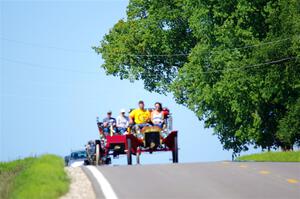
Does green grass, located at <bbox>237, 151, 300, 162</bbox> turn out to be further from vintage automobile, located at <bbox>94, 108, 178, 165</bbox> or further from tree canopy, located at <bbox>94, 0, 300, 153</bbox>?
tree canopy, located at <bbox>94, 0, 300, 153</bbox>

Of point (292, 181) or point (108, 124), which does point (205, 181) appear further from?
point (108, 124)

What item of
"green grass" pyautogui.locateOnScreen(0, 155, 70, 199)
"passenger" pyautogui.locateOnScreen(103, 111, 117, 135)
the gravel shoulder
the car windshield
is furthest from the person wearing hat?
the gravel shoulder

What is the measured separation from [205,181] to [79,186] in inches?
103

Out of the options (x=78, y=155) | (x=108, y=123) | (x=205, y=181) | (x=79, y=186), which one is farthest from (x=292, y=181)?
(x=78, y=155)

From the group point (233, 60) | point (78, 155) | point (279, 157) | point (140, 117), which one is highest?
point (233, 60)

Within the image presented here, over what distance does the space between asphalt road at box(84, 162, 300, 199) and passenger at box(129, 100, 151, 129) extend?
860cm

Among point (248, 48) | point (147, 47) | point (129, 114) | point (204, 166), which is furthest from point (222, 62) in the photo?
point (204, 166)

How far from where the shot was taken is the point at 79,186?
18.3 metres

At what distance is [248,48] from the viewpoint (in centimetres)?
5122

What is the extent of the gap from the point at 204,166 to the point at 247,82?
89.1ft

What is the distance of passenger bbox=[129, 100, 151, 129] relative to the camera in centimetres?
3225

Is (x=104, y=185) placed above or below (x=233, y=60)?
below

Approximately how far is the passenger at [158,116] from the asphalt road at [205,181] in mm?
8509

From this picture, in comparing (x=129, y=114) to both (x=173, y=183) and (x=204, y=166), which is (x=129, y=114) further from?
(x=173, y=183)
